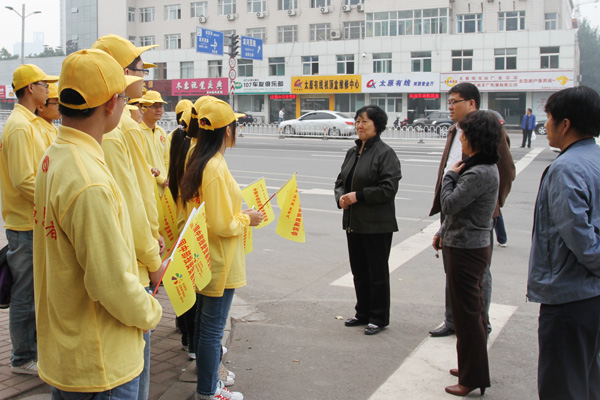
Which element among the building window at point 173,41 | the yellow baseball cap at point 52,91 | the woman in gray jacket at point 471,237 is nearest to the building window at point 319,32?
the building window at point 173,41

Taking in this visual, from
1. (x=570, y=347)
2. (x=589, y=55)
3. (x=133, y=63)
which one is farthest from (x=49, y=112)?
(x=589, y=55)

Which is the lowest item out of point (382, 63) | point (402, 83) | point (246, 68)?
point (402, 83)

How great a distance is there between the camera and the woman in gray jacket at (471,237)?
3969mm

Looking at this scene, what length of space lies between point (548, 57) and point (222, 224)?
45.8 metres

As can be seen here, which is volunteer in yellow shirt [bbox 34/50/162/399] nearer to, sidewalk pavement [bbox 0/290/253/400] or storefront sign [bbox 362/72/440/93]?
sidewalk pavement [bbox 0/290/253/400]

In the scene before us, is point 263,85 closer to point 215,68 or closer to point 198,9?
point 215,68

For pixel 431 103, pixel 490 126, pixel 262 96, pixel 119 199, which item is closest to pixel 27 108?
pixel 119 199

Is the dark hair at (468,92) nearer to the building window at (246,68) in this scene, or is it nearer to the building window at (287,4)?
the building window at (246,68)

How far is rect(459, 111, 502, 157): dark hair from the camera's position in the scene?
4027 mm

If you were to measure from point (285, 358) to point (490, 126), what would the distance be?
7.62 feet

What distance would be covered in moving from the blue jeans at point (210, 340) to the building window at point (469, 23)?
47.9m

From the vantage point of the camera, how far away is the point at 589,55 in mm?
100875

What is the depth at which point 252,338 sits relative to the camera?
5.04 m

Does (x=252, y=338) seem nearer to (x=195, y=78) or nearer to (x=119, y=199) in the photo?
(x=119, y=199)
